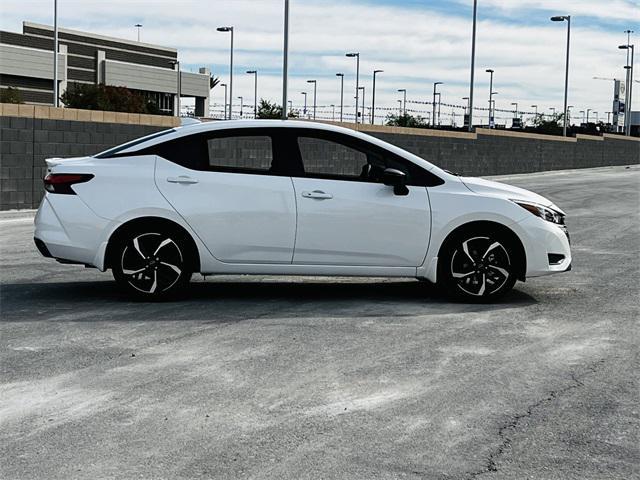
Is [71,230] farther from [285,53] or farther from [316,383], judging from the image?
[285,53]

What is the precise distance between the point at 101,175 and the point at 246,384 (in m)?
3.48

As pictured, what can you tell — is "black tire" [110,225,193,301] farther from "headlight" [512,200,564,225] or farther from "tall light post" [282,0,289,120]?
"tall light post" [282,0,289,120]

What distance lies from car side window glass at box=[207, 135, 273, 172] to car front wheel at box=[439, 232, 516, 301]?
1.86m

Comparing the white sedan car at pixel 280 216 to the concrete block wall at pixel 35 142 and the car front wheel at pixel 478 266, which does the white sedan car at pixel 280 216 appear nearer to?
the car front wheel at pixel 478 266

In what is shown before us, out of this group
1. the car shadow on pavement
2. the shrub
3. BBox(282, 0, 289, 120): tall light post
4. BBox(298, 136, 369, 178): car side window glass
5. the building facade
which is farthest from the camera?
the building facade

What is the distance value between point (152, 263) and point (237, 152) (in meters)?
1.25

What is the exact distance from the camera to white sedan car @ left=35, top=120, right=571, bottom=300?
8953 millimetres

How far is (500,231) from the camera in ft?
30.3

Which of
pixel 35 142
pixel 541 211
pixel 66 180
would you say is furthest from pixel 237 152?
pixel 35 142

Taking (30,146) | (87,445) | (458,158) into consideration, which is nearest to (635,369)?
(87,445)

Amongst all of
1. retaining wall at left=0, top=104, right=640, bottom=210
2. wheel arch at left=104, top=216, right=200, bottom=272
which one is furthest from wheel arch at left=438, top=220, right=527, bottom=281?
retaining wall at left=0, top=104, right=640, bottom=210

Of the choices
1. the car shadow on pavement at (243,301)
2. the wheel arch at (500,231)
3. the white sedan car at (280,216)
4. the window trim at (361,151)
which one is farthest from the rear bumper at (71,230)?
the wheel arch at (500,231)

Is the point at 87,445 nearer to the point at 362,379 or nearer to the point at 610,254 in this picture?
the point at 362,379

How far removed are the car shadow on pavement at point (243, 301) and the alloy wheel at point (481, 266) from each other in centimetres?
17
